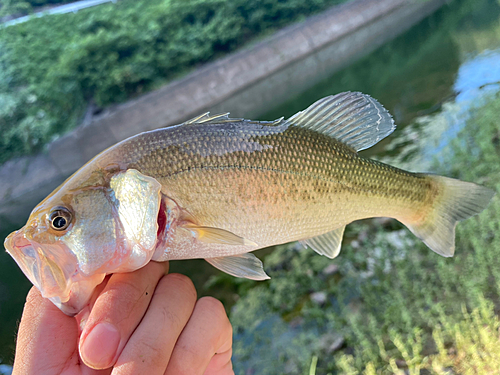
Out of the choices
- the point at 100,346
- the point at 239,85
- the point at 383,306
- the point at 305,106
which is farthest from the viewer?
the point at 239,85

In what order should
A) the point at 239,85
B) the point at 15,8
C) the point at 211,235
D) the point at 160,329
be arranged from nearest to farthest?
the point at 160,329 → the point at 211,235 → the point at 239,85 → the point at 15,8

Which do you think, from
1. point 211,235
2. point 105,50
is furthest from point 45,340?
point 105,50

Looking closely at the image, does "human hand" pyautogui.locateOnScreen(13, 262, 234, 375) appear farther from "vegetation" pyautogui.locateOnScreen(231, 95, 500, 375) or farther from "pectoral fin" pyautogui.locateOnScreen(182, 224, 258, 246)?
"vegetation" pyautogui.locateOnScreen(231, 95, 500, 375)

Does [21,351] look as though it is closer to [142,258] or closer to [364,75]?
[142,258]

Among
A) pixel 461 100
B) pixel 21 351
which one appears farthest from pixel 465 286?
pixel 461 100

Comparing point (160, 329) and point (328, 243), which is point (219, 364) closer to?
point (160, 329)

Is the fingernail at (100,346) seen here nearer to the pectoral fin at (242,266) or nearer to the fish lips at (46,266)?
the fish lips at (46,266)

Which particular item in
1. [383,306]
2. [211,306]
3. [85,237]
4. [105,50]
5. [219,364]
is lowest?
[383,306]

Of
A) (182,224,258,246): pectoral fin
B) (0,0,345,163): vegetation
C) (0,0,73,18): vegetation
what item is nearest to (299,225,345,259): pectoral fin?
(182,224,258,246): pectoral fin
